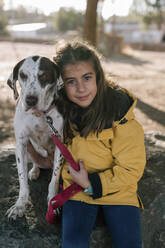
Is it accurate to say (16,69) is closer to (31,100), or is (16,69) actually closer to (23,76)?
(23,76)

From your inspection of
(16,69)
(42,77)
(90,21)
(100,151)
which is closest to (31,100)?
(42,77)

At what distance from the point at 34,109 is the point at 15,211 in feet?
2.74

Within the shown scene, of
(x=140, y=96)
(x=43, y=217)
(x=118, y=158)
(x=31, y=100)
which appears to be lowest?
(x=140, y=96)

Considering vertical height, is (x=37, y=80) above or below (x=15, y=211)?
above

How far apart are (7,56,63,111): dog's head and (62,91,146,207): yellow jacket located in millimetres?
481

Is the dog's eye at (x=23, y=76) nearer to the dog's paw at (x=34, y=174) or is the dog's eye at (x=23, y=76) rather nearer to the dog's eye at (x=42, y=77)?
the dog's eye at (x=42, y=77)

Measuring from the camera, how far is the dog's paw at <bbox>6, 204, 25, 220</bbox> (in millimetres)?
2297

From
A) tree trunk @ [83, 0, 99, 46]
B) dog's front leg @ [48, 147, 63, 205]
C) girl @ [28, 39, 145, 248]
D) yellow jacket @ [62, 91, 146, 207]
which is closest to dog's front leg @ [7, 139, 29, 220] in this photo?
dog's front leg @ [48, 147, 63, 205]

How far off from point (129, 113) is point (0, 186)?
1.42m

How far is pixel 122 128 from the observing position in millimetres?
2242

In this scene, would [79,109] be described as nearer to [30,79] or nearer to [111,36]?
[30,79]

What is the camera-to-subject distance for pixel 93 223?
218cm

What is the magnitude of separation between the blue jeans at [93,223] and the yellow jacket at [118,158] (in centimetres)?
6

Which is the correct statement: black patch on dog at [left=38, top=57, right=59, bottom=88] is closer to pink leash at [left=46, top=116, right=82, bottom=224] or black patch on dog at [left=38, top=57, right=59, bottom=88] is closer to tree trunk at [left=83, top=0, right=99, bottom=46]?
pink leash at [left=46, top=116, right=82, bottom=224]
